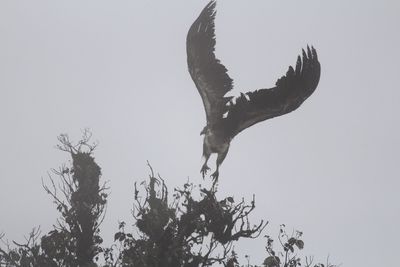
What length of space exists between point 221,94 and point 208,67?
17.7 inches

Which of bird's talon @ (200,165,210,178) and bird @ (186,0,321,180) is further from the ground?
bird @ (186,0,321,180)

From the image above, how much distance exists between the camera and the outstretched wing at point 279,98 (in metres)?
6.40

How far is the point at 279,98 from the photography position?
6664 mm

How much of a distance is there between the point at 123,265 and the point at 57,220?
13.2 ft

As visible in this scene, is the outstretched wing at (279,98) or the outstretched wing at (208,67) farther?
the outstretched wing at (208,67)

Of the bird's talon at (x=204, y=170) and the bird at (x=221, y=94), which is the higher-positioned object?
the bird at (x=221, y=94)

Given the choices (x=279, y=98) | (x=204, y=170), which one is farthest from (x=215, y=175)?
(x=279, y=98)

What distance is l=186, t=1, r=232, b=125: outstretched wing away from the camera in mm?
7074

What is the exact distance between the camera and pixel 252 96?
22.0 ft

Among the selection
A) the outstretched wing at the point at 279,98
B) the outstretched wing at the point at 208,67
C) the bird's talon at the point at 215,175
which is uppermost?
the outstretched wing at the point at 208,67

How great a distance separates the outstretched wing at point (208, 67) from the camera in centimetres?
707

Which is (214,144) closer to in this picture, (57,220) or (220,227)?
(220,227)

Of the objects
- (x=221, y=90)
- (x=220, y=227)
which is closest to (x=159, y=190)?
(x=220, y=227)

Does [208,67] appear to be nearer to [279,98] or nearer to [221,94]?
[221,94]
